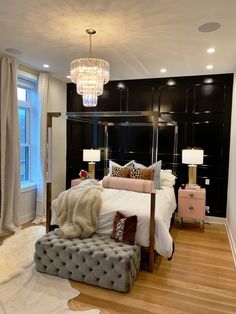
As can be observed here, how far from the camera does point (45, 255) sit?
2.79 metres

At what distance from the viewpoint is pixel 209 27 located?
8.81ft

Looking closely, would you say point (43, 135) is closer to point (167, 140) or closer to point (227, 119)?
point (167, 140)

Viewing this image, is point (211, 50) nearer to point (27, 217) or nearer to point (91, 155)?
point (91, 155)

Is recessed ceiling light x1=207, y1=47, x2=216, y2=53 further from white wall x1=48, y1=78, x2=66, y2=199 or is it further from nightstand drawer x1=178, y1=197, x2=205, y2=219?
white wall x1=48, y1=78, x2=66, y2=199

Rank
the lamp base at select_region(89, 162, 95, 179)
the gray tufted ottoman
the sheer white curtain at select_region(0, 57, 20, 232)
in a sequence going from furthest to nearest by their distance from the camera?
1. the lamp base at select_region(89, 162, 95, 179)
2. the sheer white curtain at select_region(0, 57, 20, 232)
3. the gray tufted ottoman

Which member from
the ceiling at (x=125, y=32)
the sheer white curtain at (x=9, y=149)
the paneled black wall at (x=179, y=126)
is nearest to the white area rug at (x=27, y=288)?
the sheer white curtain at (x=9, y=149)

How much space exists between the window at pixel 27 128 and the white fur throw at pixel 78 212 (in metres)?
1.79

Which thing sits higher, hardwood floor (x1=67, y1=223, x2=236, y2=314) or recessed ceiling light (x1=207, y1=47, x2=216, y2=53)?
recessed ceiling light (x1=207, y1=47, x2=216, y2=53)

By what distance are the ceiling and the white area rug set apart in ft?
9.10

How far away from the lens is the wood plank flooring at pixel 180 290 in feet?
7.63

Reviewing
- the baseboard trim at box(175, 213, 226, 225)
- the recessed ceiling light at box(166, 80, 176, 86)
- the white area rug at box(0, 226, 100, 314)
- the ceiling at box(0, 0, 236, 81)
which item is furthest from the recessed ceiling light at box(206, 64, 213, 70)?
the white area rug at box(0, 226, 100, 314)

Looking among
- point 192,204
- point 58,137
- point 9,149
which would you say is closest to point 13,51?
point 9,149

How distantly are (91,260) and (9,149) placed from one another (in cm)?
237

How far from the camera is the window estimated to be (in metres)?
4.72
